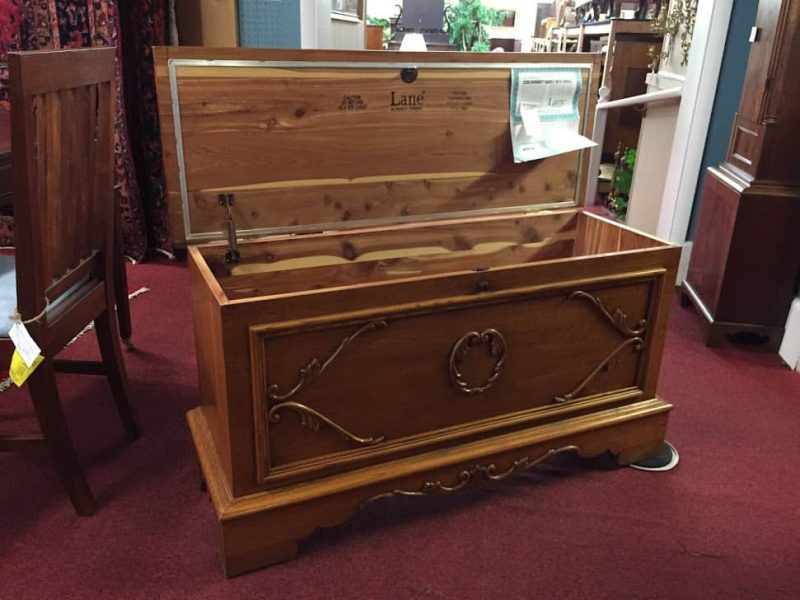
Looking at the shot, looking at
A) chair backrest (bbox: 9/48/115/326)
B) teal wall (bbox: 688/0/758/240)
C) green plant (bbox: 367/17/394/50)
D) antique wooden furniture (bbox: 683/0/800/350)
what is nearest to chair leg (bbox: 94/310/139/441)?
chair backrest (bbox: 9/48/115/326)

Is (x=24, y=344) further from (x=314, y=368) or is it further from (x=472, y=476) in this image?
(x=472, y=476)

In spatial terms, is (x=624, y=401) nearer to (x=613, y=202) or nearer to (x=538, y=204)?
(x=538, y=204)

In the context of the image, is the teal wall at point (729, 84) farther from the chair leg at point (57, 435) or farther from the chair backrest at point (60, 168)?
the chair leg at point (57, 435)

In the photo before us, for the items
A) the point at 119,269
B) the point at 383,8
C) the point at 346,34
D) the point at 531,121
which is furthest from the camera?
the point at 383,8

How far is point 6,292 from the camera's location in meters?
1.38

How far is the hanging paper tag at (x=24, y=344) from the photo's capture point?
1.19 metres

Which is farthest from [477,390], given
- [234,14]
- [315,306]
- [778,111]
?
[234,14]

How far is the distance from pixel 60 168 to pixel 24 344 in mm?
352

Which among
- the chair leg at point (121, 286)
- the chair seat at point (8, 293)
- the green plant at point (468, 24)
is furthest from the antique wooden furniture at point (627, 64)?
the chair seat at point (8, 293)

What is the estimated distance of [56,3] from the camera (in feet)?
8.41

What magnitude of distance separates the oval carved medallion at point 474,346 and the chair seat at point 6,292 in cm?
89

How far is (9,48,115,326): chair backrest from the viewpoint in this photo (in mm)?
1120

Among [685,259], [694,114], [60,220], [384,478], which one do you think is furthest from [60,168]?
[685,259]

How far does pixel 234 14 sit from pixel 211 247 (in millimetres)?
1757
